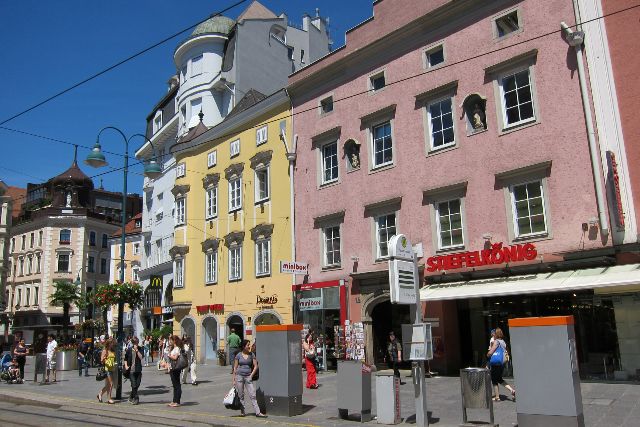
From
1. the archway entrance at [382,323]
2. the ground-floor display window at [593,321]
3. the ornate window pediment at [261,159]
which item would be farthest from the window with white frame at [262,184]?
the ground-floor display window at [593,321]

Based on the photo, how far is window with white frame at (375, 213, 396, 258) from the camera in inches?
844

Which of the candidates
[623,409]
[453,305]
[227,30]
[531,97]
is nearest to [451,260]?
[453,305]

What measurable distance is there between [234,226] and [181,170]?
636 cm

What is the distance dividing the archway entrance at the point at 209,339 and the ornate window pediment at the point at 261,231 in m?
5.38

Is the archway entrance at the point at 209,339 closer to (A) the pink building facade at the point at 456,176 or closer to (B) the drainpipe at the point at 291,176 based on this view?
(B) the drainpipe at the point at 291,176

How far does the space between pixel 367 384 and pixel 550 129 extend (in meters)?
9.93

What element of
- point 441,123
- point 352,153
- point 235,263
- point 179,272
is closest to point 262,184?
point 235,263

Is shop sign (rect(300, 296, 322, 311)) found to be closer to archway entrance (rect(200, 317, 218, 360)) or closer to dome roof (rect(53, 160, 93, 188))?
archway entrance (rect(200, 317, 218, 360))

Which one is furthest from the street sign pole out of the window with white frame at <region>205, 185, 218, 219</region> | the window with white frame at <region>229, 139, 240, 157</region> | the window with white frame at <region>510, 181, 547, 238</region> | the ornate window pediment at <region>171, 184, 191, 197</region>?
the ornate window pediment at <region>171, 184, 191, 197</region>

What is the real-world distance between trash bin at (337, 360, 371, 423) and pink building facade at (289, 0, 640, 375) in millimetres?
6133

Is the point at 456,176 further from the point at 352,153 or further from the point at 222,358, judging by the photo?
the point at 222,358

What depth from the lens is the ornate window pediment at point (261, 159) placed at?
2733 cm

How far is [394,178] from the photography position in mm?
21422

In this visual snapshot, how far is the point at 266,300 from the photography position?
2616 cm
